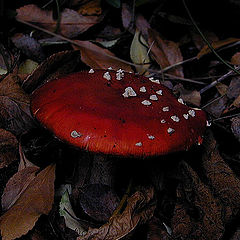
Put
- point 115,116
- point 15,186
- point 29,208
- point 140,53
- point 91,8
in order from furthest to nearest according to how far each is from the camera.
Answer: point 91,8 → point 140,53 → point 15,186 → point 29,208 → point 115,116

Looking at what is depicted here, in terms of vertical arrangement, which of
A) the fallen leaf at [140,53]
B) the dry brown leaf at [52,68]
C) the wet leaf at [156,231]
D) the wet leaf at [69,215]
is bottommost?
the wet leaf at [156,231]

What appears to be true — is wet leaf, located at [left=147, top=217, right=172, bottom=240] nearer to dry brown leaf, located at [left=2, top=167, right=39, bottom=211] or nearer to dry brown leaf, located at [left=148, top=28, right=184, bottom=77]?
dry brown leaf, located at [left=2, top=167, right=39, bottom=211]

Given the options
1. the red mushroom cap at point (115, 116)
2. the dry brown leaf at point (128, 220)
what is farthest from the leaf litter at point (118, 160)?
the red mushroom cap at point (115, 116)

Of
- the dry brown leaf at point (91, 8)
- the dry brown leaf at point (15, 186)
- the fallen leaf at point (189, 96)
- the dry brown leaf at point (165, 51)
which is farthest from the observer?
the dry brown leaf at point (91, 8)

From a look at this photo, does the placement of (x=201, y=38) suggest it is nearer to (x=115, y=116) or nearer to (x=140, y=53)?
(x=140, y=53)

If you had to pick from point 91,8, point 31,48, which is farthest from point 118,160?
point 91,8

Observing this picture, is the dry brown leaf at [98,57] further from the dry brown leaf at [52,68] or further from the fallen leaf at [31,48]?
the fallen leaf at [31,48]

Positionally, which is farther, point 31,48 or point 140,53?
point 140,53

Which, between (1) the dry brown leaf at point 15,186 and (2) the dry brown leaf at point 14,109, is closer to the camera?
(1) the dry brown leaf at point 15,186

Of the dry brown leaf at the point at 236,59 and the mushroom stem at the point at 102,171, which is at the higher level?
the dry brown leaf at the point at 236,59
